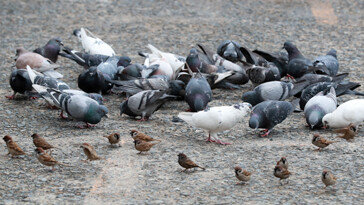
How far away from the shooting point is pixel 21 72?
30.9 feet

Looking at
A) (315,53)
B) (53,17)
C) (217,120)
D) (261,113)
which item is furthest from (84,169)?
(53,17)

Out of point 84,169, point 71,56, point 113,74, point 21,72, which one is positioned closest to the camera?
point 84,169

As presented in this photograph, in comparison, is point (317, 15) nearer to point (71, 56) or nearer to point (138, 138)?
point (71, 56)

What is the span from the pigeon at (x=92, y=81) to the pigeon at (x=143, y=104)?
3.46 feet

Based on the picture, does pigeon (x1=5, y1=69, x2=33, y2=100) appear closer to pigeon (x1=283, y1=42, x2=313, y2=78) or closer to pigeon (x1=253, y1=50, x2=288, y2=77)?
pigeon (x1=253, y1=50, x2=288, y2=77)

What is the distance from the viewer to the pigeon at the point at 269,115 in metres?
7.85

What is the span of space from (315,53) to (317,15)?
258 cm

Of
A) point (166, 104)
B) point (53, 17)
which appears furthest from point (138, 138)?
point (53, 17)

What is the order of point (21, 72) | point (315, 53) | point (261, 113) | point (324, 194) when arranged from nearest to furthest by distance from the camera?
point (324, 194) → point (261, 113) → point (21, 72) → point (315, 53)

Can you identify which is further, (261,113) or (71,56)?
(71,56)

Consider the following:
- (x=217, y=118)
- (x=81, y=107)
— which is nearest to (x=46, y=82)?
(x=81, y=107)

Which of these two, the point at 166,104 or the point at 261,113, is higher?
the point at 261,113

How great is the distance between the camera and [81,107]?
8055mm

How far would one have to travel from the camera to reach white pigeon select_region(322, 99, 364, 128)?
792cm
